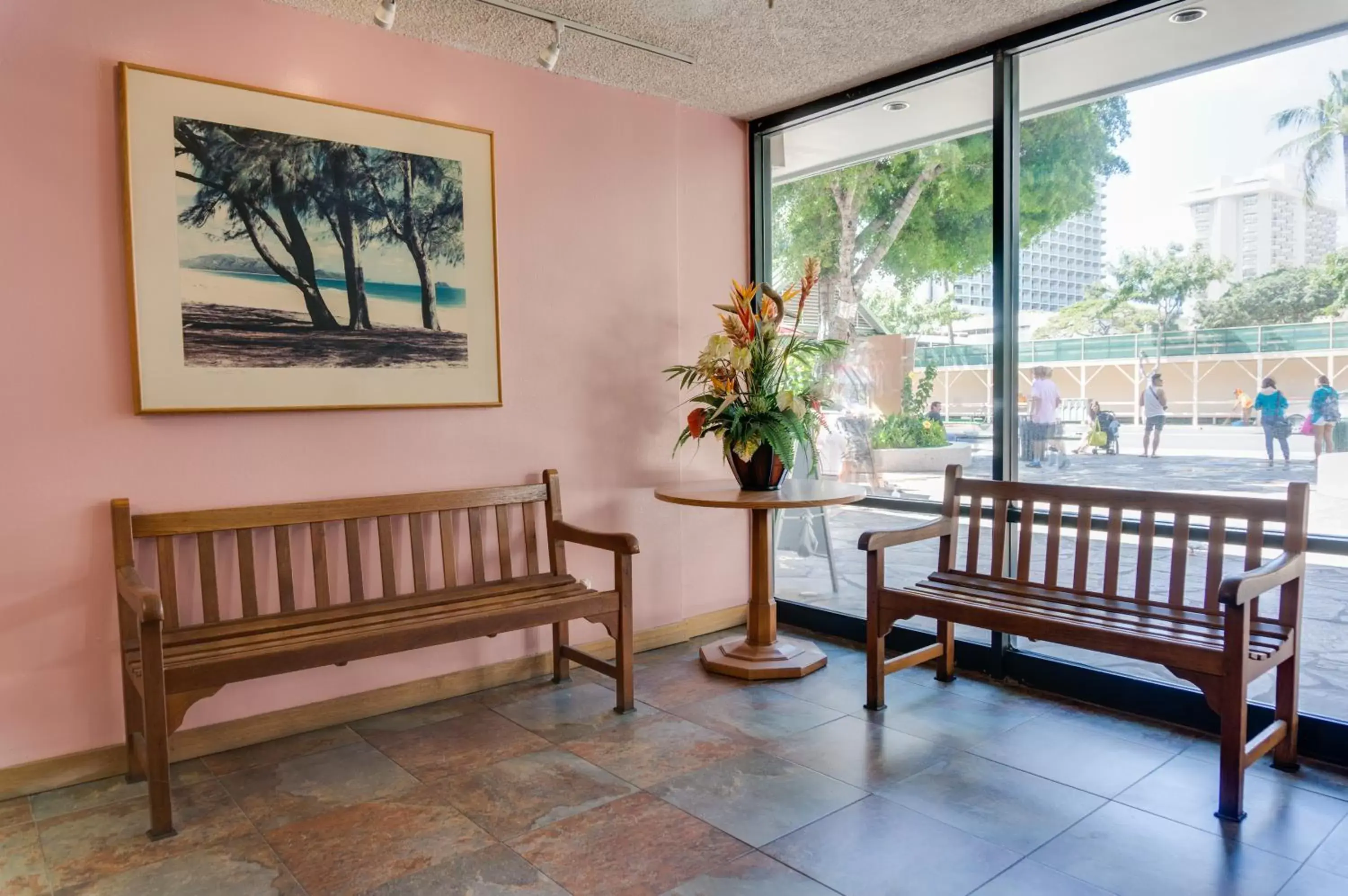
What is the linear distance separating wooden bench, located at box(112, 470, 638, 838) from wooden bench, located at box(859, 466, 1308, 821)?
1.15m

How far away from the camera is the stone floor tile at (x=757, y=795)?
237 centimetres

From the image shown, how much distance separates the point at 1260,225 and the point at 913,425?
148 centimetres

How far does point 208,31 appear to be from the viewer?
286 cm

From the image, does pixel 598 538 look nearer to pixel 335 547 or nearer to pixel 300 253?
pixel 335 547

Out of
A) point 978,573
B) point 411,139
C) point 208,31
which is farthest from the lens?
point 978,573

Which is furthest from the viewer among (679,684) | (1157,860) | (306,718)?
(679,684)

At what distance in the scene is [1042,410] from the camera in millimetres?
3438

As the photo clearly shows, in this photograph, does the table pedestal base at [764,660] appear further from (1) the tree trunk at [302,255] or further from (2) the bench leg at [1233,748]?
(1) the tree trunk at [302,255]

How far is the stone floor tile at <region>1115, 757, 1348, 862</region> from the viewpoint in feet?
7.39

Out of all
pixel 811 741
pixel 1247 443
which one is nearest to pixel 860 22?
pixel 1247 443

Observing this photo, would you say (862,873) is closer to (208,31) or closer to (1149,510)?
(1149,510)

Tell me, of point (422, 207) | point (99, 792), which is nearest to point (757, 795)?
point (99, 792)

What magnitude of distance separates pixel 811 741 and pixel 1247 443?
1787 mm

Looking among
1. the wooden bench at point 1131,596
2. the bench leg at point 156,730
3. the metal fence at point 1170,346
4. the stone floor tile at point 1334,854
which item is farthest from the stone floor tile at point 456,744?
the metal fence at point 1170,346
